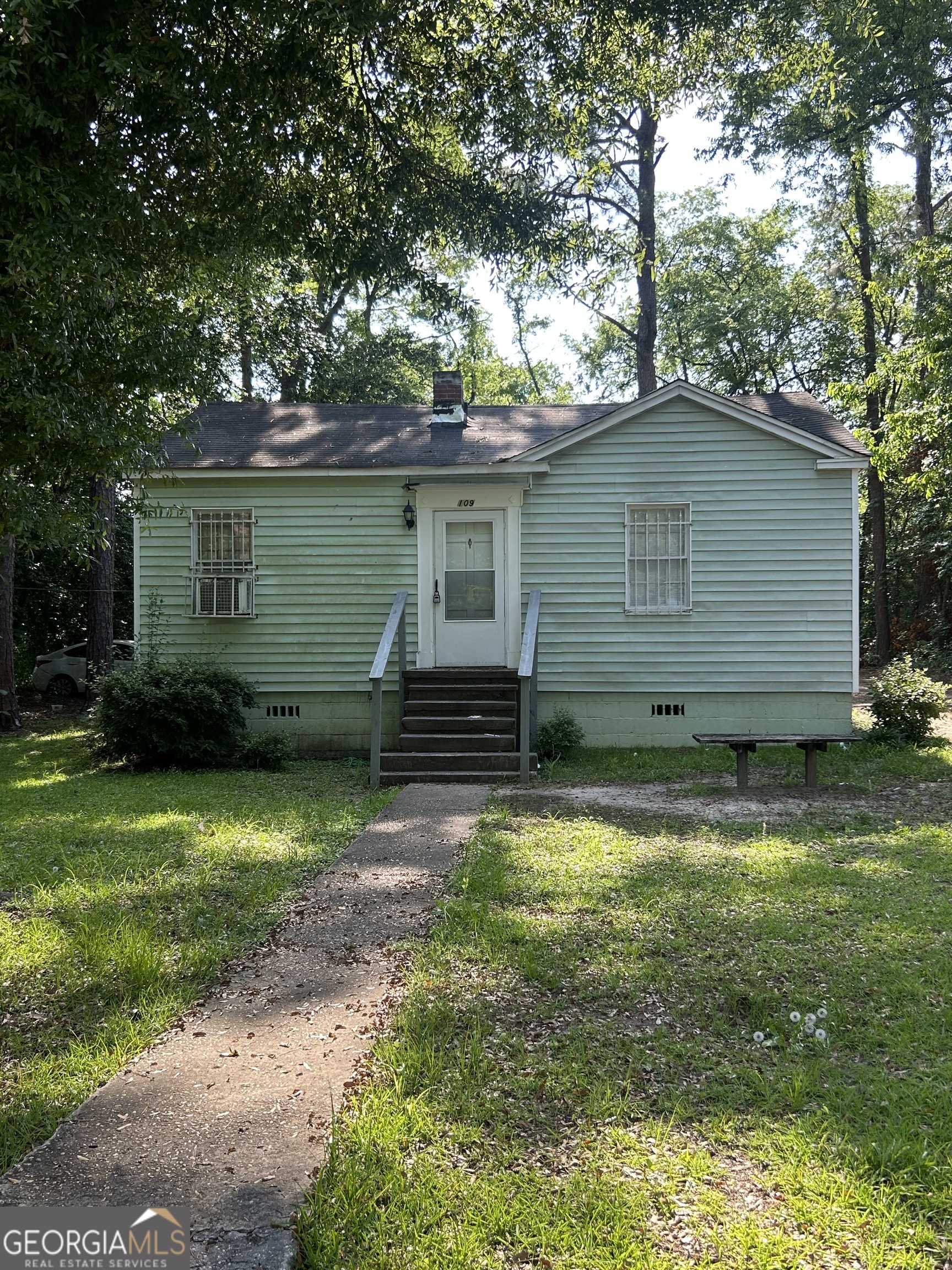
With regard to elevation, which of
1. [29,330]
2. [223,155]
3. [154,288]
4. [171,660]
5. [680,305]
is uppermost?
[680,305]

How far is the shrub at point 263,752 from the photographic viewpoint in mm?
10867

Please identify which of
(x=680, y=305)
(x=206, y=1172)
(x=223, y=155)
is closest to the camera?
(x=206, y=1172)

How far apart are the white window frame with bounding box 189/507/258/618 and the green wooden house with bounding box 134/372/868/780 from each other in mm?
26

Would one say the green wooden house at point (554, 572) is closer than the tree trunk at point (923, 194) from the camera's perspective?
Yes

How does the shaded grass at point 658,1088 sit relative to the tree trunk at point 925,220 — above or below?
below

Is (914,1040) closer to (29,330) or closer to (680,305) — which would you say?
(29,330)

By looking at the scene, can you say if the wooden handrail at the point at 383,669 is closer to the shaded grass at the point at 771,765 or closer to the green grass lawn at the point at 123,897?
the green grass lawn at the point at 123,897

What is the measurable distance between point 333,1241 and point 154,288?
18.7 ft

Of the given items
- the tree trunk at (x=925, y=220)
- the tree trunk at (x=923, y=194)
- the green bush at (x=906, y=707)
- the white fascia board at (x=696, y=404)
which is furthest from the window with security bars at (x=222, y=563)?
the tree trunk at (x=923, y=194)

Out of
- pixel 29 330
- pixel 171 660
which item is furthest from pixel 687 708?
pixel 29 330

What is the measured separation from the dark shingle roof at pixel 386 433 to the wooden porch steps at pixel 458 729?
110 inches

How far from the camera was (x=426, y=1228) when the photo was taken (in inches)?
101

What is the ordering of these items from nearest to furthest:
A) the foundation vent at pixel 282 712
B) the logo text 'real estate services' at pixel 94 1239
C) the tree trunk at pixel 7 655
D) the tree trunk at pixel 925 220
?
the logo text 'real estate services' at pixel 94 1239
the foundation vent at pixel 282 712
the tree trunk at pixel 7 655
the tree trunk at pixel 925 220

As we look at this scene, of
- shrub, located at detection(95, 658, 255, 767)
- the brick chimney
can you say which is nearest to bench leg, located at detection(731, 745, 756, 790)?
shrub, located at detection(95, 658, 255, 767)
